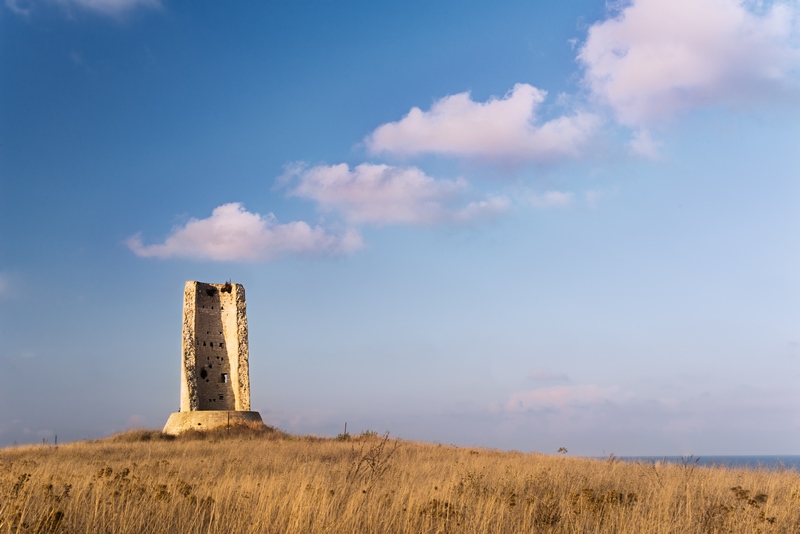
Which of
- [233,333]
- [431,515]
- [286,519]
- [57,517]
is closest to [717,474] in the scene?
[431,515]

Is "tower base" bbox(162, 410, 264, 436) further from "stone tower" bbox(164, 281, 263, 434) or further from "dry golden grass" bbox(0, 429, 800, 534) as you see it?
"dry golden grass" bbox(0, 429, 800, 534)

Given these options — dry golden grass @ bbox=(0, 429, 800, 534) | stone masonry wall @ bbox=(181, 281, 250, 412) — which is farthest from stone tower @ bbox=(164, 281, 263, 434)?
dry golden grass @ bbox=(0, 429, 800, 534)

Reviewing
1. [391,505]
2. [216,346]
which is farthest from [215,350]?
[391,505]

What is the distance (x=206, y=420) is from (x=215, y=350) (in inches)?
188

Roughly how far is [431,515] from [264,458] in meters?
9.47

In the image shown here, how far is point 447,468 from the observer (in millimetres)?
13289

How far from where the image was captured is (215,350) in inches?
1233

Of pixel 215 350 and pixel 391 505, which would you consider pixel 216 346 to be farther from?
pixel 391 505

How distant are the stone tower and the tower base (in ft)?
2.40

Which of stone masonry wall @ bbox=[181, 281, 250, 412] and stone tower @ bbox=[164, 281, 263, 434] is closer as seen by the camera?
stone tower @ bbox=[164, 281, 263, 434]

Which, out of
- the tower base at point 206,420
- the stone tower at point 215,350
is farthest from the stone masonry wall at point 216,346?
the tower base at point 206,420

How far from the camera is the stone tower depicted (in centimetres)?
2980

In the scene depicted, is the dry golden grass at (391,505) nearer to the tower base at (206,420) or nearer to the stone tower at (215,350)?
the tower base at (206,420)

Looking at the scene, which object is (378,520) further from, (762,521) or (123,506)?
(762,521)
